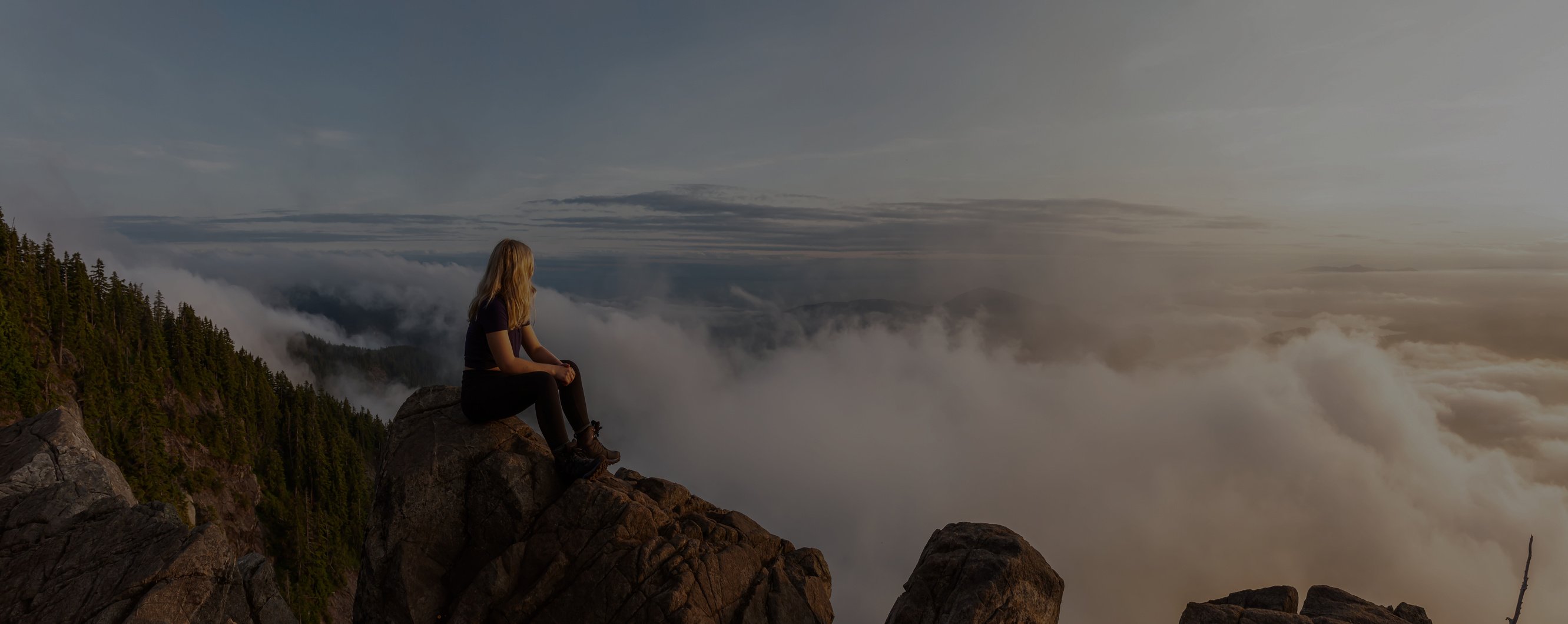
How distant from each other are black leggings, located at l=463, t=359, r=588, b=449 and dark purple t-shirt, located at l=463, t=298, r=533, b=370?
0.31 meters

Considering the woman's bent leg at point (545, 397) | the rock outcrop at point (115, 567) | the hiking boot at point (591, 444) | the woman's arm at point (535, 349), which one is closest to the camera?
the rock outcrop at point (115, 567)

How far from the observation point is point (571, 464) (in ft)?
41.6

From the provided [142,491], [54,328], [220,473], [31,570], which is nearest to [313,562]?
[220,473]

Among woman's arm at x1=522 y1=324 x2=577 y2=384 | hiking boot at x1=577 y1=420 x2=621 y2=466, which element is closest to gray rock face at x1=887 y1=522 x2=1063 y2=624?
hiking boot at x1=577 y1=420 x2=621 y2=466

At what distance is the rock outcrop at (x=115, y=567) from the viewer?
1043 cm

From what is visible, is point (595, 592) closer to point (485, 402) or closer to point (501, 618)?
point (501, 618)

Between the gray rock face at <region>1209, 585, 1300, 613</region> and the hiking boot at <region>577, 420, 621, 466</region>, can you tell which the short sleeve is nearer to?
the hiking boot at <region>577, 420, 621, 466</region>

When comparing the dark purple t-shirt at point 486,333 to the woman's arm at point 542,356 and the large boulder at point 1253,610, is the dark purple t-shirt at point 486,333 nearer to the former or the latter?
the woman's arm at point 542,356

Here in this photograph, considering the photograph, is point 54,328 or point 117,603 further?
point 54,328

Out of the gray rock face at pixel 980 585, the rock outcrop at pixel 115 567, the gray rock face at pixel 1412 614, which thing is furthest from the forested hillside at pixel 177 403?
the gray rock face at pixel 1412 614

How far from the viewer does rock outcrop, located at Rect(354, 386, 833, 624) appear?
1171cm

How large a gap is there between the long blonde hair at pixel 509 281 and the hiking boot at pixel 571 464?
2.76 meters

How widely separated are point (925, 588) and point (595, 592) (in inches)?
260

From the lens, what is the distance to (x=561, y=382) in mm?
12812
